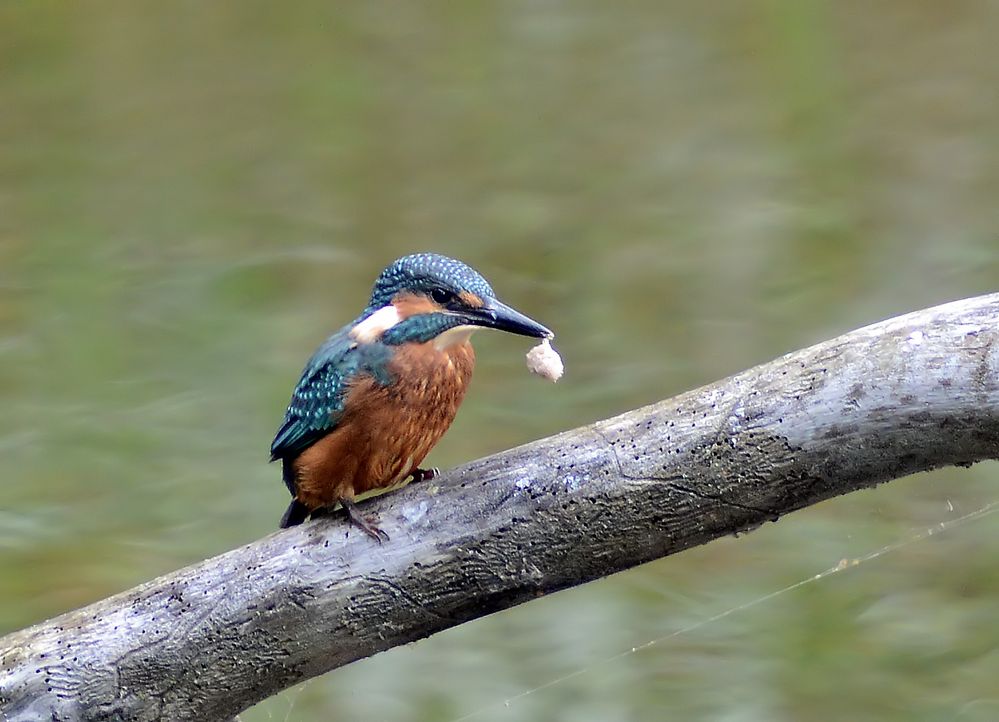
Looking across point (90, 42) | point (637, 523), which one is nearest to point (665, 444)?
point (637, 523)

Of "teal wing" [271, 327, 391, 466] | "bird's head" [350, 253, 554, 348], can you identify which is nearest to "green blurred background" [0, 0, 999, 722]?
"teal wing" [271, 327, 391, 466]

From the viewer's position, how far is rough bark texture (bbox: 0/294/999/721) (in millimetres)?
1276

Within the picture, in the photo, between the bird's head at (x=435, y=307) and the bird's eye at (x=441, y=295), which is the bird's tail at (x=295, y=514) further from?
the bird's eye at (x=441, y=295)

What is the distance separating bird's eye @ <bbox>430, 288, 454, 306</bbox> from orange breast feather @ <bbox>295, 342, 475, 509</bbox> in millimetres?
61

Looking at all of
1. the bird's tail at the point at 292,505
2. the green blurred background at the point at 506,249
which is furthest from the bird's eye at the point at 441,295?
the green blurred background at the point at 506,249

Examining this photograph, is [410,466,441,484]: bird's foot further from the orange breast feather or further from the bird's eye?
the bird's eye

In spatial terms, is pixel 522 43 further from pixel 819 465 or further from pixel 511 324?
pixel 819 465

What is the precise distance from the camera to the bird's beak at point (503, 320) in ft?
4.65

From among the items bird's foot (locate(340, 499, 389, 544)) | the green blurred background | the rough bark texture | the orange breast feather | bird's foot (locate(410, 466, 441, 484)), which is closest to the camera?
the rough bark texture

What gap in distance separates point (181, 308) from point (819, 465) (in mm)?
2125

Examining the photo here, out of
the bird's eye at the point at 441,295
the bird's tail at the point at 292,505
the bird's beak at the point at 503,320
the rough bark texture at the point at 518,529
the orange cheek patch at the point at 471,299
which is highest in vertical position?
the bird's eye at the point at 441,295

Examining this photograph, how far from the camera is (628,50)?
3172mm

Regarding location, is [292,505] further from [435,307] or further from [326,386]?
[435,307]

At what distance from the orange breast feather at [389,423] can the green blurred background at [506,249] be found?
1.43 meters
